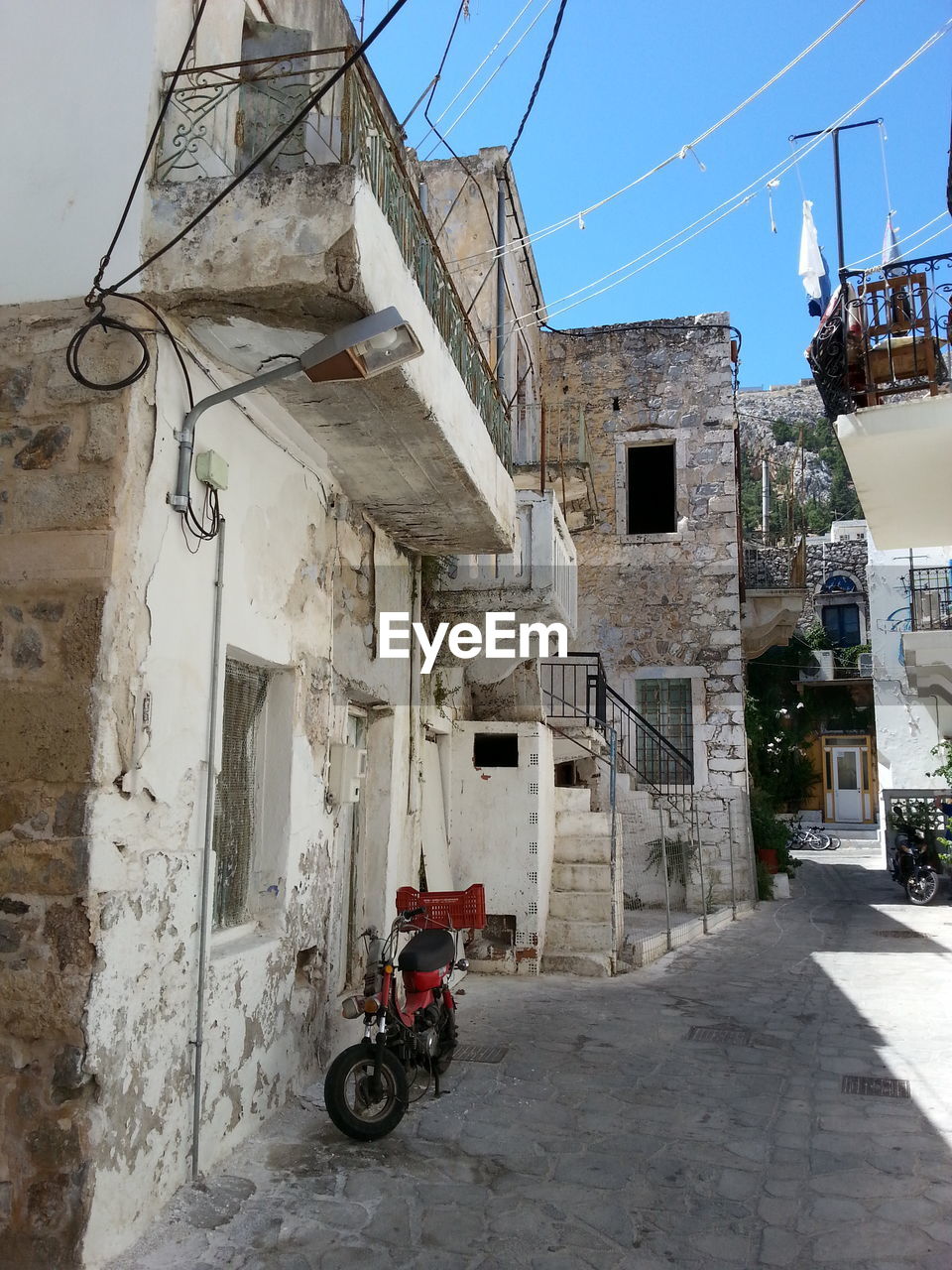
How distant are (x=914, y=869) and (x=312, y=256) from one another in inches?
643

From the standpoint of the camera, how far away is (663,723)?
16.5m

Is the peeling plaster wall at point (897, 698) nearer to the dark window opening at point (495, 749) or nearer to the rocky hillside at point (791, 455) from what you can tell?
the dark window opening at point (495, 749)

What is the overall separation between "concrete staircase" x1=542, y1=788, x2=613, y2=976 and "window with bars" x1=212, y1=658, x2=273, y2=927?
495cm

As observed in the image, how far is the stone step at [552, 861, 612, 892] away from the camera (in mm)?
10133

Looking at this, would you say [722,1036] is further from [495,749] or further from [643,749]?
[643,749]

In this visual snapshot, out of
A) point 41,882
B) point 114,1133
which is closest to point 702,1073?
point 114,1133

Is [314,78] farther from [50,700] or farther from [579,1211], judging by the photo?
[579,1211]

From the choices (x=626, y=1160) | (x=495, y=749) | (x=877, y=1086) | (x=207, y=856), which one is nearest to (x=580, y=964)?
(x=495, y=749)

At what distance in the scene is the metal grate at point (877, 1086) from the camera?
589 centimetres

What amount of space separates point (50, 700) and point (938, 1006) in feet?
24.9

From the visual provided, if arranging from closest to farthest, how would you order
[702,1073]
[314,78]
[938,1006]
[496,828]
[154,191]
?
[154,191] → [314,78] → [702,1073] → [938,1006] → [496,828]

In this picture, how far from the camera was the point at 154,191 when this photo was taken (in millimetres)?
4215

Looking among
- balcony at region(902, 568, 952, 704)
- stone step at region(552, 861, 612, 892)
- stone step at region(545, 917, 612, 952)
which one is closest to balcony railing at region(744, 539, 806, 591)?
balcony at region(902, 568, 952, 704)

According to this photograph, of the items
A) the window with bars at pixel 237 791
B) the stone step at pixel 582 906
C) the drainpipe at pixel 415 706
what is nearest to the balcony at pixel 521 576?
the drainpipe at pixel 415 706
